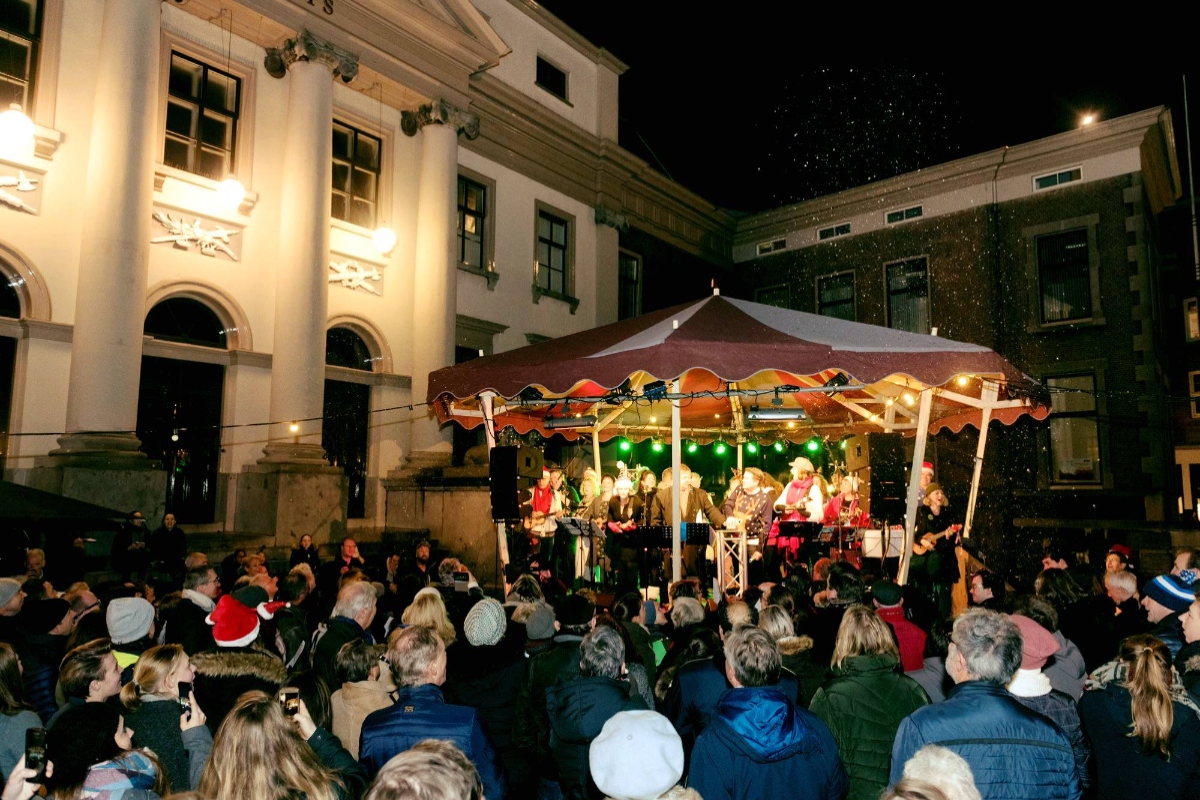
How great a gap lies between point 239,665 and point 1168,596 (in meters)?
5.65

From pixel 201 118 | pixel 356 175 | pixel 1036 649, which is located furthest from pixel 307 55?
pixel 1036 649

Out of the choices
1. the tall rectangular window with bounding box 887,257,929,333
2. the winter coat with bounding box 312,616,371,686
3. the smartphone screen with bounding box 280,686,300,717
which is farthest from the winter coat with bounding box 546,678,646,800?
the tall rectangular window with bounding box 887,257,929,333

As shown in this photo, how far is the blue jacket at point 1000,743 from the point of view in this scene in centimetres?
301

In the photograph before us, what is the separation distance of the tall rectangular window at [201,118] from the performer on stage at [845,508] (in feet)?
39.3

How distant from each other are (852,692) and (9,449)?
490 inches

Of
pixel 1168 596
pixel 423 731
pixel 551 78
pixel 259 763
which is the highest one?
pixel 551 78

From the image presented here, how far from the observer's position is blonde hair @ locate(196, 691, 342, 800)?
2682 mm

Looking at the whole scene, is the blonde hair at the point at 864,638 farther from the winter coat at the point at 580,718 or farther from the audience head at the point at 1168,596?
the audience head at the point at 1168,596

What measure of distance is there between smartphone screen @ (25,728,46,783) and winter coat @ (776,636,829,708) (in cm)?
350

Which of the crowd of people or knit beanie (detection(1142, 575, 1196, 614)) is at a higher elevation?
knit beanie (detection(1142, 575, 1196, 614))

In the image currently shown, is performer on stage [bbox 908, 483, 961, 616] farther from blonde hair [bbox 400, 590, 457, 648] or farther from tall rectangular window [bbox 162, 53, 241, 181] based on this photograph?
tall rectangular window [bbox 162, 53, 241, 181]

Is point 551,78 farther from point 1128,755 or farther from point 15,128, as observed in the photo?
point 1128,755

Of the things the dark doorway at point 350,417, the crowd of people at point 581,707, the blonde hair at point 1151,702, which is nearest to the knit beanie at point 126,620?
the crowd of people at point 581,707

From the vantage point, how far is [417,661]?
3580 millimetres
